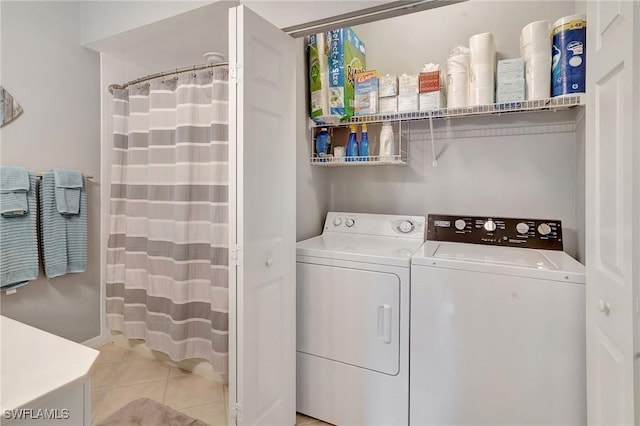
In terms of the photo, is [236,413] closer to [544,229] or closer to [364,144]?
[364,144]

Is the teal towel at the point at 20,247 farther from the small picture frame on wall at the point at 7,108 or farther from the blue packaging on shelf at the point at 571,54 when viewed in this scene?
the blue packaging on shelf at the point at 571,54

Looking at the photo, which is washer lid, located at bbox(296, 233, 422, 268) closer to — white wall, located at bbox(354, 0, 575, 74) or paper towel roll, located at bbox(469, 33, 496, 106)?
paper towel roll, located at bbox(469, 33, 496, 106)

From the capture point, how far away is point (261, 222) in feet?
4.76

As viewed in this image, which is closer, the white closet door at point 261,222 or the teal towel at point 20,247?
the white closet door at point 261,222

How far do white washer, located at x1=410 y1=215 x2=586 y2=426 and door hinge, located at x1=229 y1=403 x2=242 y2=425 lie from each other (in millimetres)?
793

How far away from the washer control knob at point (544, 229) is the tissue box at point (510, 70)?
2.58ft

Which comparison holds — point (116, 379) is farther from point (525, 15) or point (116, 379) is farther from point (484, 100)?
point (525, 15)

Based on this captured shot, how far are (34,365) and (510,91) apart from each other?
2069mm

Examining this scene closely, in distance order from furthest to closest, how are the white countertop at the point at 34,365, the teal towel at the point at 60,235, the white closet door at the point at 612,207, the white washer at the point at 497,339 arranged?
the teal towel at the point at 60,235 → the white washer at the point at 497,339 → the white closet door at the point at 612,207 → the white countertop at the point at 34,365

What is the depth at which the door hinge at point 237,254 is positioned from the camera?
133cm

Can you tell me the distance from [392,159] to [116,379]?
2.27m

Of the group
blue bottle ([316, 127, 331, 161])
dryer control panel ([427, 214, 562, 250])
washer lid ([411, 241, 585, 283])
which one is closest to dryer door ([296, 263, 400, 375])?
washer lid ([411, 241, 585, 283])

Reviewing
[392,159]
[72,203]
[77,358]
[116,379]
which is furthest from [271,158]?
[116,379]

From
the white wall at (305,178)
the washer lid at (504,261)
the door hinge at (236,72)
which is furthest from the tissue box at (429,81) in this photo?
the door hinge at (236,72)
